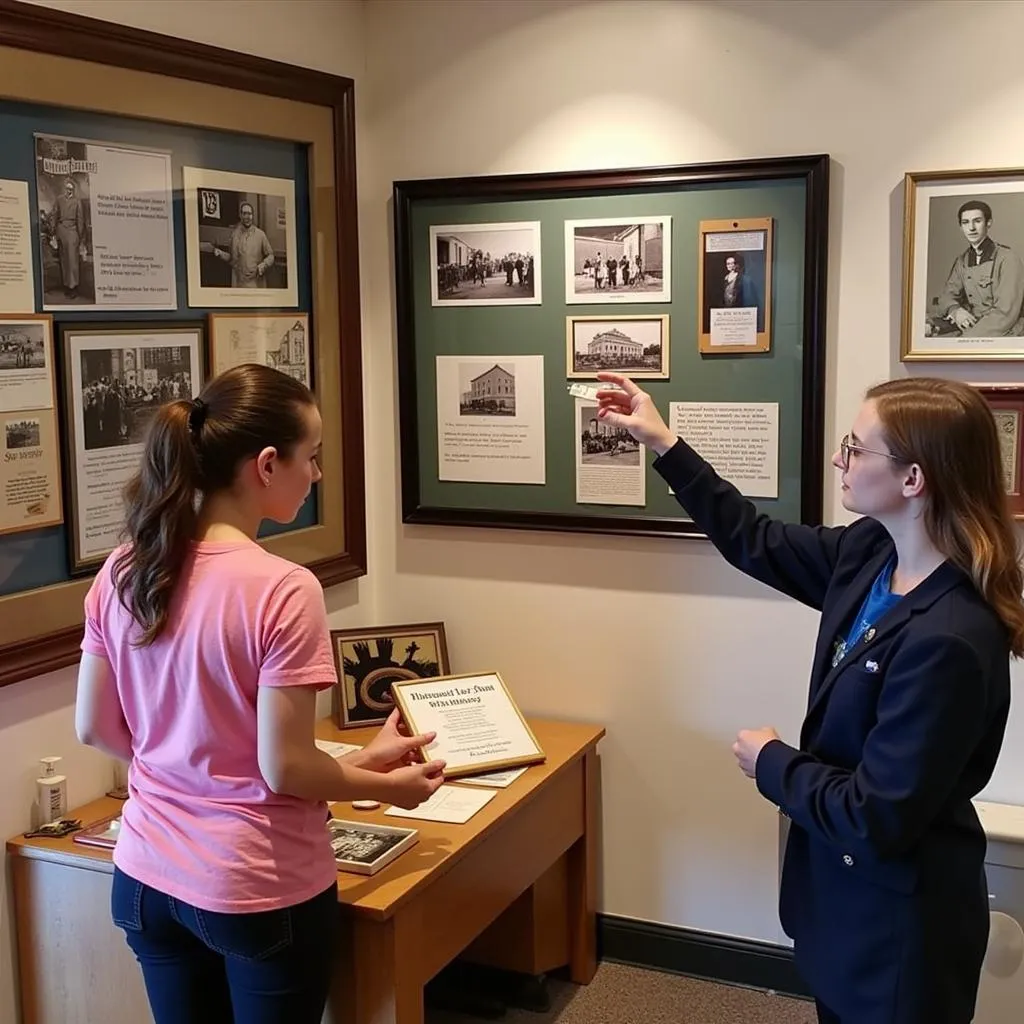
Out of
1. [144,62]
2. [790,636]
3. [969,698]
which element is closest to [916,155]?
[790,636]

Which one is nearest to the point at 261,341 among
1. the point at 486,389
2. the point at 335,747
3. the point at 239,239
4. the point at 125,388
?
the point at 239,239

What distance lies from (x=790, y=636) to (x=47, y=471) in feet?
5.23

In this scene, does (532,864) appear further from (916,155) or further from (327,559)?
(916,155)

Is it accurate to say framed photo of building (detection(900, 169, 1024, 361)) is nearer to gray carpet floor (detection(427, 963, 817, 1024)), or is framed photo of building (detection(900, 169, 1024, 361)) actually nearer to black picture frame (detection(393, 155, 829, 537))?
black picture frame (detection(393, 155, 829, 537))

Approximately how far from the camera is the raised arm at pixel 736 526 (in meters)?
2.09

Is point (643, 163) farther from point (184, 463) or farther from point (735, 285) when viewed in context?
point (184, 463)

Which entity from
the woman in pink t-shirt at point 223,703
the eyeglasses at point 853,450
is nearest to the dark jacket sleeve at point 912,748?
the eyeglasses at point 853,450

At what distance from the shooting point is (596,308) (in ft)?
9.14

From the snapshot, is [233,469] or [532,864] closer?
[233,469]

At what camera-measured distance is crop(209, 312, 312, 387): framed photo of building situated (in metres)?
2.55

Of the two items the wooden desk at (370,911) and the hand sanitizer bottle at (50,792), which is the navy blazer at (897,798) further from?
the hand sanitizer bottle at (50,792)

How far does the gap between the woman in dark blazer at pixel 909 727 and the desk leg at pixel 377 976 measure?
2.15ft

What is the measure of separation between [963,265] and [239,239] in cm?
150

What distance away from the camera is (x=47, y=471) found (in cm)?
216
